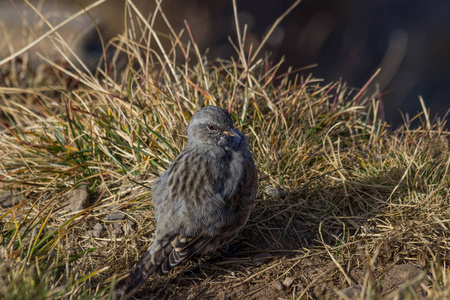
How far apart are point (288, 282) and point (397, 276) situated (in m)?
0.72

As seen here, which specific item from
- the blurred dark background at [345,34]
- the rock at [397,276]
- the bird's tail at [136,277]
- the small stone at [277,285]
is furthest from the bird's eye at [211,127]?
the blurred dark background at [345,34]

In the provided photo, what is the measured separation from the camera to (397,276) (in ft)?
11.1

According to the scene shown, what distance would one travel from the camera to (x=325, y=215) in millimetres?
4012

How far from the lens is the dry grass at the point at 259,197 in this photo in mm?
3457

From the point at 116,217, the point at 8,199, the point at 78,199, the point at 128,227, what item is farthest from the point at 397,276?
the point at 8,199

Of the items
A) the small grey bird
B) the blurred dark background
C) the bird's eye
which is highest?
the bird's eye

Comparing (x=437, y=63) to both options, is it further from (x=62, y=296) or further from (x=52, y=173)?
(x=62, y=296)

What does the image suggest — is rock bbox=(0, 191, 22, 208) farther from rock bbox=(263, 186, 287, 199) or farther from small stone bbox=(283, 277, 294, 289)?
small stone bbox=(283, 277, 294, 289)

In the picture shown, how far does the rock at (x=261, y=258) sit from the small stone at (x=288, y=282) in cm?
27

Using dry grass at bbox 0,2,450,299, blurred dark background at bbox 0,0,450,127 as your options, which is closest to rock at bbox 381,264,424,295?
dry grass at bbox 0,2,450,299

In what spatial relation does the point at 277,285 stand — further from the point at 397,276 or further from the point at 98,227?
the point at 98,227

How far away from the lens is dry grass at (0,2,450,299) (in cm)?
346

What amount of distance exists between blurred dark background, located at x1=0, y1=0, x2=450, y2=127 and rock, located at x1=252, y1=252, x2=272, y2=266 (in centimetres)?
651

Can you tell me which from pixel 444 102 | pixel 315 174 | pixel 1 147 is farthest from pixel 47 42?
pixel 444 102
